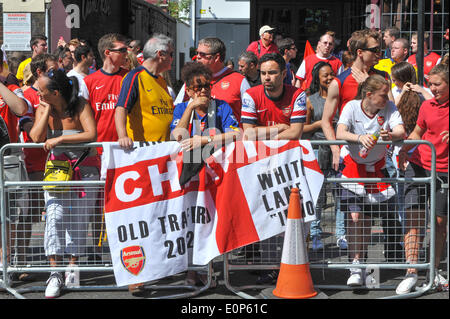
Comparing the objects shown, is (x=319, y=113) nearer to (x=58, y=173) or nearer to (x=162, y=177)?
(x=162, y=177)

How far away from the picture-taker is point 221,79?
23.7 ft

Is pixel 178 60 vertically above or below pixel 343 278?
above

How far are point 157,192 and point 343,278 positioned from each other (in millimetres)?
2041

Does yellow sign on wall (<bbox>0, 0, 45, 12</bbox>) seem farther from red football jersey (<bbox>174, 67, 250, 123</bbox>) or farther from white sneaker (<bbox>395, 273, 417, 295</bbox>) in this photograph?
white sneaker (<bbox>395, 273, 417, 295</bbox>)

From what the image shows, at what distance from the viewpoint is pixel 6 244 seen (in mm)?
5852

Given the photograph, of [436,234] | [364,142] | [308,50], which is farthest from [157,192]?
[308,50]

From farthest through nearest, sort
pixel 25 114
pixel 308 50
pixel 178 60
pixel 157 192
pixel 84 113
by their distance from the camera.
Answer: pixel 178 60, pixel 308 50, pixel 25 114, pixel 84 113, pixel 157 192

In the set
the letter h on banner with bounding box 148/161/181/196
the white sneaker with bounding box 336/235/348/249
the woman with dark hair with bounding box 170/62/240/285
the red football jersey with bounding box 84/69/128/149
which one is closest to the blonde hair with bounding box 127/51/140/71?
the red football jersey with bounding box 84/69/128/149

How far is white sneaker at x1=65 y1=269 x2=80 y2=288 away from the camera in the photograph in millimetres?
6066

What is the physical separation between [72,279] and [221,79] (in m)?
2.62

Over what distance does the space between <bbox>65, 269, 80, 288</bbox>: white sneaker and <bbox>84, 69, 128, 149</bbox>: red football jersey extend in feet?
4.81

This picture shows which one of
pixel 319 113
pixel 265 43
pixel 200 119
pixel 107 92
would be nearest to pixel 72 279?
pixel 200 119
